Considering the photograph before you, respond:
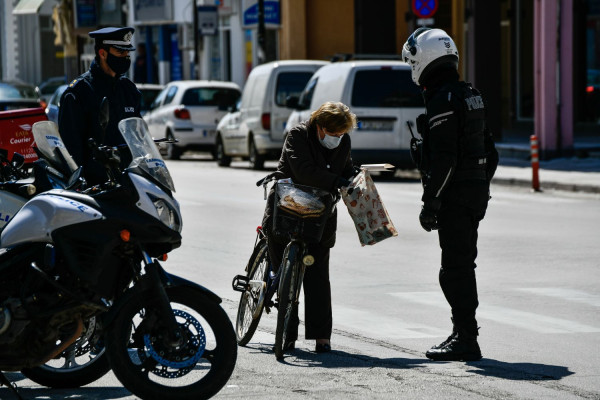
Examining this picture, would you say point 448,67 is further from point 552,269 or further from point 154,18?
point 154,18

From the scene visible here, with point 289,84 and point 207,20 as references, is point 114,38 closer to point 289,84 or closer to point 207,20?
point 289,84

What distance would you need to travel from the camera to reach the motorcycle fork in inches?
235

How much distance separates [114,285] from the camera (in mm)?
6141

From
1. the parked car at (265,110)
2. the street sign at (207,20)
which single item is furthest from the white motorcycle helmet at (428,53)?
the street sign at (207,20)

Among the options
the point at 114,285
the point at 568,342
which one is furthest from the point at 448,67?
the point at 114,285

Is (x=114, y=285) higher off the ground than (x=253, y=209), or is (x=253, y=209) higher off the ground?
(x=114, y=285)

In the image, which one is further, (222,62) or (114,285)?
(222,62)

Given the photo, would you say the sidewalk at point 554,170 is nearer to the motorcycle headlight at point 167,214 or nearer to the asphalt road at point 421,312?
the asphalt road at point 421,312

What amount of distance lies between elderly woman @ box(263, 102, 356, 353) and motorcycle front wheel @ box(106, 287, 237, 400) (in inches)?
71.2

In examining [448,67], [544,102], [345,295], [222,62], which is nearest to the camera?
[448,67]

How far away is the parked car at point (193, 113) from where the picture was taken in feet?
95.5

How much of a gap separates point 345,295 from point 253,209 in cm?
706

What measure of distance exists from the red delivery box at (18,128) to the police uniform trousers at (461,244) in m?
3.15

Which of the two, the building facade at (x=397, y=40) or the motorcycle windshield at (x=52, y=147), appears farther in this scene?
the building facade at (x=397, y=40)
